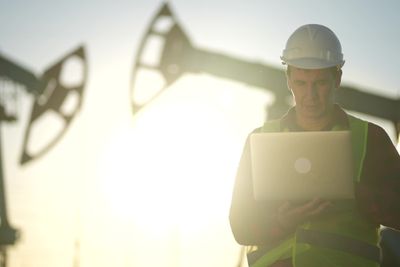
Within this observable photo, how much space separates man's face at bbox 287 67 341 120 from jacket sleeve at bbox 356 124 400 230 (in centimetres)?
33

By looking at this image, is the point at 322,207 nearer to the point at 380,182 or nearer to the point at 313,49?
the point at 380,182

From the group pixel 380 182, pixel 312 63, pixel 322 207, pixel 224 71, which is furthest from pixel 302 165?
pixel 224 71

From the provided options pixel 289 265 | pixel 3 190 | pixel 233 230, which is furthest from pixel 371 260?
pixel 3 190

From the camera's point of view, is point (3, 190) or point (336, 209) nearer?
point (336, 209)

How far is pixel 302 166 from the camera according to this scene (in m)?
3.29

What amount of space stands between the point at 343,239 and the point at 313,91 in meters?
0.89

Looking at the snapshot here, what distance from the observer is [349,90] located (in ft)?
63.8

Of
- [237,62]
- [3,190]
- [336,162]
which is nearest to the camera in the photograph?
[336,162]

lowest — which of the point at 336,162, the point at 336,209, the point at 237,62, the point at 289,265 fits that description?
the point at 289,265

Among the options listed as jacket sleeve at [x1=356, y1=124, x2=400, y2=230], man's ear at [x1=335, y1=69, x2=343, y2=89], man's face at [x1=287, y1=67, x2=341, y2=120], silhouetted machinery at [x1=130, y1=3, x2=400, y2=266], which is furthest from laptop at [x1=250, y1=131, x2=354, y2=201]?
silhouetted machinery at [x1=130, y1=3, x2=400, y2=266]

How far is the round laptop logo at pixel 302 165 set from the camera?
3.29 meters

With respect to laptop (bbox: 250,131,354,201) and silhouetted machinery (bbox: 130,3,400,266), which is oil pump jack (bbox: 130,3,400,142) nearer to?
silhouetted machinery (bbox: 130,3,400,266)

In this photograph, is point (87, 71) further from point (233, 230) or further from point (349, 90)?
point (233, 230)

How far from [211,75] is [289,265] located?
51.6 ft
